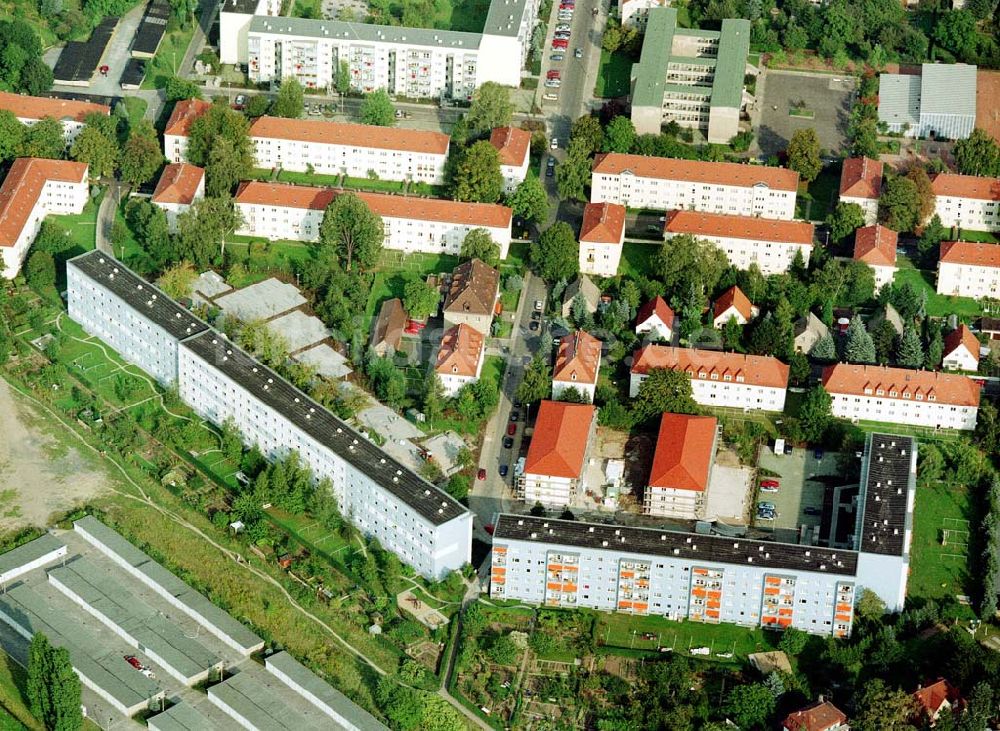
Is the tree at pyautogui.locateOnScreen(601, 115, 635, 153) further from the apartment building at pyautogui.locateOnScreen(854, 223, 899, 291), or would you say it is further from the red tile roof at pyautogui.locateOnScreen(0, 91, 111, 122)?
the red tile roof at pyautogui.locateOnScreen(0, 91, 111, 122)

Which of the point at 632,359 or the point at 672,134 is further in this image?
the point at 672,134

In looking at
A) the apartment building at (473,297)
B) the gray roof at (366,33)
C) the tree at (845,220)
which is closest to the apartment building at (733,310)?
the tree at (845,220)

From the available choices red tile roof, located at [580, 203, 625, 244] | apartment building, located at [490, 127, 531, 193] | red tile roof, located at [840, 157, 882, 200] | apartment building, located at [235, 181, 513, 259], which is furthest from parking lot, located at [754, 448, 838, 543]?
apartment building, located at [490, 127, 531, 193]

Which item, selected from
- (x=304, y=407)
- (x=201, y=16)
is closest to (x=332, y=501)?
(x=304, y=407)

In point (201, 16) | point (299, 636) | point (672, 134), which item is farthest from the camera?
point (201, 16)

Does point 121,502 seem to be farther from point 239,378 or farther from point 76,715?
point 76,715

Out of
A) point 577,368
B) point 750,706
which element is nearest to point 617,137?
point 577,368
